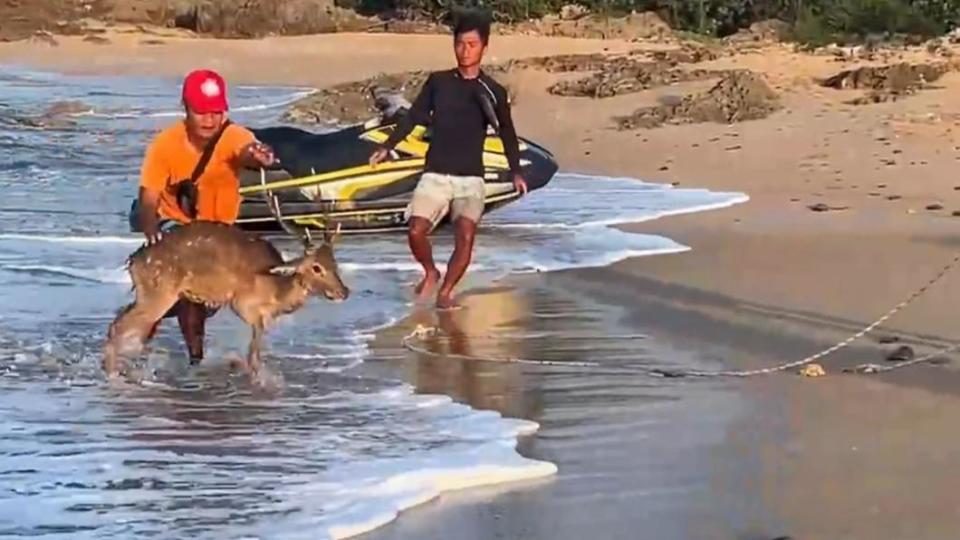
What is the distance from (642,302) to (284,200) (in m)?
3.70

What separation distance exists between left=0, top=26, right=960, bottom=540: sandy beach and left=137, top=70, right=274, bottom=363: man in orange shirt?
1134 millimetres

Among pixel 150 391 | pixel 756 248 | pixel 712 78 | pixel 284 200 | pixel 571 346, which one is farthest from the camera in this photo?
pixel 712 78

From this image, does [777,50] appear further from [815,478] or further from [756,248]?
[815,478]

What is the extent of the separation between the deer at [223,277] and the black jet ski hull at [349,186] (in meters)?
5.21

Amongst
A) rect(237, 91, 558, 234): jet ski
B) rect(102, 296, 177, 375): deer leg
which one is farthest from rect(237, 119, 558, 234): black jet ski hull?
rect(102, 296, 177, 375): deer leg

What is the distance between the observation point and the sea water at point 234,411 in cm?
610

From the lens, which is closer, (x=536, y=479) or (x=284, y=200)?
(x=536, y=479)

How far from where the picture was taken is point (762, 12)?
33.7 m

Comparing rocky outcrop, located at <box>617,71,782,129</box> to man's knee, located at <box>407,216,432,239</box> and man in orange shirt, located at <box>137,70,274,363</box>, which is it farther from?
man in orange shirt, located at <box>137,70,274,363</box>

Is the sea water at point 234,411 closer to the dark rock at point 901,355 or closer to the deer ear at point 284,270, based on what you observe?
the deer ear at point 284,270

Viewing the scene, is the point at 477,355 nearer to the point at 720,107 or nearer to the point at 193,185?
the point at 193,185

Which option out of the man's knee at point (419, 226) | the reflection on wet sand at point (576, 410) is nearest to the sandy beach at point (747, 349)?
the reflection on wet sand at point (576, 410)

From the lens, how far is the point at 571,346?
9086 mm

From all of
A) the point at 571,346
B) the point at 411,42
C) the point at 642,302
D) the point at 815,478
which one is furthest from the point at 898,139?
the point at 411,42
